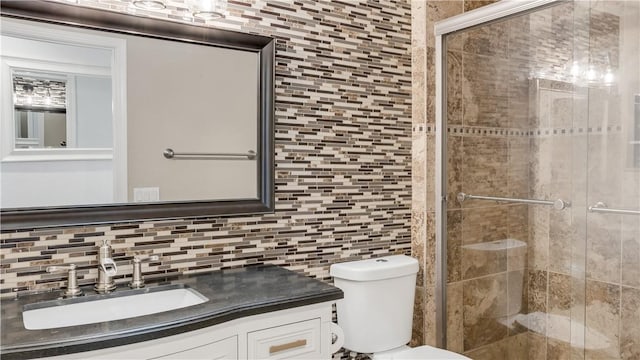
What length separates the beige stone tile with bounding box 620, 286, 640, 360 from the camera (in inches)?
68.7

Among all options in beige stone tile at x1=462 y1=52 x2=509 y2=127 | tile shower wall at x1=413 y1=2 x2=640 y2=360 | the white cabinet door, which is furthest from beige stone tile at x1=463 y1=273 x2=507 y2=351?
the white cabinet door

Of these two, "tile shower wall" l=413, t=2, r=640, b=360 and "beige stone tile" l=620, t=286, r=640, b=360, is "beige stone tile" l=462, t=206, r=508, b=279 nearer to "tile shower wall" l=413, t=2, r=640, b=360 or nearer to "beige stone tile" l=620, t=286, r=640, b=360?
"tile shower wall" l=413, t=2, r=640, b=360

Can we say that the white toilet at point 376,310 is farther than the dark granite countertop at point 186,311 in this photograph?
Yes

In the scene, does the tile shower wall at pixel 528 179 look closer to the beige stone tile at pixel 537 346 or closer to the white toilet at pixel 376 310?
the beige stone tile at pixel 537 346

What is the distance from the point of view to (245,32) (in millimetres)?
1903

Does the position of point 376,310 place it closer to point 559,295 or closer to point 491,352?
point 491,352

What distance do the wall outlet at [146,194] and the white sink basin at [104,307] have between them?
315 millimetres

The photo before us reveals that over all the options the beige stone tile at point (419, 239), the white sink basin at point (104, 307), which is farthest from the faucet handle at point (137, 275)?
the beige stone tile at point (419, 239)

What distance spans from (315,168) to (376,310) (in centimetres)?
67

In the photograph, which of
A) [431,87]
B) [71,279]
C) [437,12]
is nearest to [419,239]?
[431,87]

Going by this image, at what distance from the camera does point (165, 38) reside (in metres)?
1.72

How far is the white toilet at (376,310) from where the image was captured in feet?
6.73

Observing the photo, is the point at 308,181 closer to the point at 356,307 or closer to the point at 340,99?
the point at 340,99

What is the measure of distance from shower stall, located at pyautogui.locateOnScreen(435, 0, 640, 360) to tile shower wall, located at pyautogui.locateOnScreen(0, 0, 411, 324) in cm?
24
